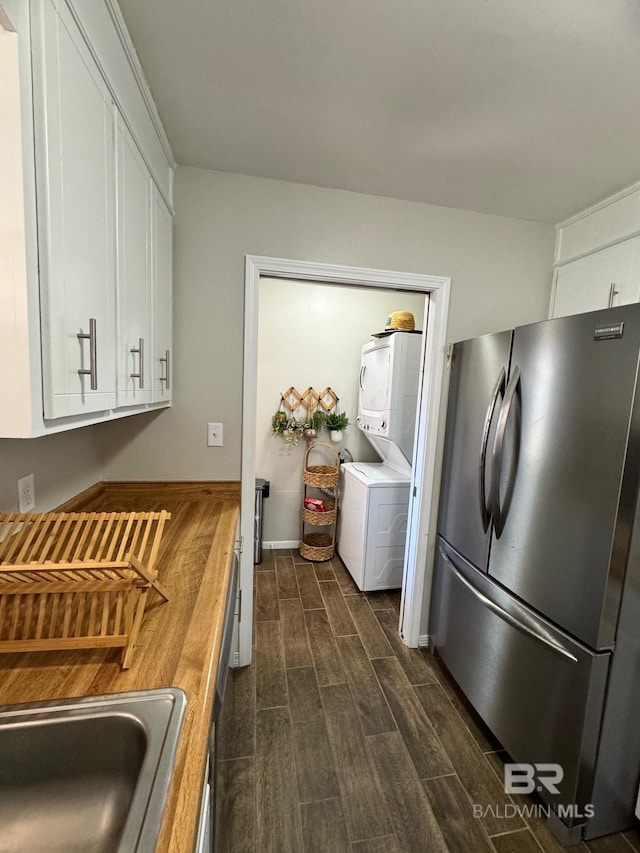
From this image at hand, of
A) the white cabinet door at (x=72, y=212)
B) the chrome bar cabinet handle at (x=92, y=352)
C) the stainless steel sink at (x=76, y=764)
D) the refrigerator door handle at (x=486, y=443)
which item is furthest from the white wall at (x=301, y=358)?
the stainless steel sink at (x=76, y=764)

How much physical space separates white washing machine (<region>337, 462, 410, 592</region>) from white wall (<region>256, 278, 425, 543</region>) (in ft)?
2.33

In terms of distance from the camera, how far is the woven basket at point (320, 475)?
306 cm

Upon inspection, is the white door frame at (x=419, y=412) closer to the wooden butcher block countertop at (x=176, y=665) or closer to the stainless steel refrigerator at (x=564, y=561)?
the stainless steel refrigerator at (x=564, y=561)

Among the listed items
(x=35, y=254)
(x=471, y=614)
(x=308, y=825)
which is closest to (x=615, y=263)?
(x=471, y=614)

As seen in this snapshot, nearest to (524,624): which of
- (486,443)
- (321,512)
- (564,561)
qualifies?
(564,561)

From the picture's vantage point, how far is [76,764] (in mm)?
643

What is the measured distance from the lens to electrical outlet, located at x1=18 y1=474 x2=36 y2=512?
1096 mm

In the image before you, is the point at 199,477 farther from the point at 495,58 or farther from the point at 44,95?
the point at 495,58

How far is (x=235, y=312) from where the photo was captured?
1.74 meters

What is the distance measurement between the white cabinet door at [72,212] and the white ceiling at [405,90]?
0.43 m

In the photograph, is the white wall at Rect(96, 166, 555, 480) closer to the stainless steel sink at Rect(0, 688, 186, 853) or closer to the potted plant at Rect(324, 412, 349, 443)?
the stainless steel sink at Rect(0, 688, 186, 853)
